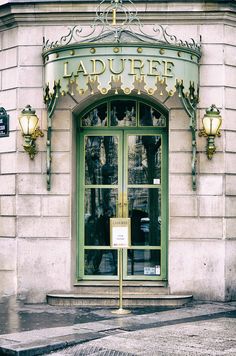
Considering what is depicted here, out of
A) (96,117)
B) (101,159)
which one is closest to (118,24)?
(96,117)

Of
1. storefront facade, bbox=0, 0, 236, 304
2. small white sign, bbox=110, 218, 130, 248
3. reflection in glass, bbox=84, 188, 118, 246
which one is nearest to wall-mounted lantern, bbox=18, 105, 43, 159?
storefront facade, bbox=0, 0, 236, 304

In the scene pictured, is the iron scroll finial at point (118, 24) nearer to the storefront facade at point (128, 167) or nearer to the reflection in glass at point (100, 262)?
the storefront facade at point (128, 167)

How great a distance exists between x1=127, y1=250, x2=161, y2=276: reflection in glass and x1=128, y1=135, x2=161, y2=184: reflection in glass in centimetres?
151

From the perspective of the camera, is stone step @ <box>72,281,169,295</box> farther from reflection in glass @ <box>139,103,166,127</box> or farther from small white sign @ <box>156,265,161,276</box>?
reflection in glass @ <box>139,103,166,127</box>

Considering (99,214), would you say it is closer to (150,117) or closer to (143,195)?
(143,195)

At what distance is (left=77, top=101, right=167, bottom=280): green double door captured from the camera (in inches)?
575

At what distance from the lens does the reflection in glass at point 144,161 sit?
14672 millimetres

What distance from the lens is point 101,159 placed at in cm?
1474

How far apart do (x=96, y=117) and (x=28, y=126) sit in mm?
1670

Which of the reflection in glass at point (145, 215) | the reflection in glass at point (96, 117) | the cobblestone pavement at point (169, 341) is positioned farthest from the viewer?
the reflection in glass at point (96, 117)

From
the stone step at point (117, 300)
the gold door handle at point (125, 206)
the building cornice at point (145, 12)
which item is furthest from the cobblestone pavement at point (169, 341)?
the building cornice at point (145, 12)

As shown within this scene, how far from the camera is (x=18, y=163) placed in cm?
1423

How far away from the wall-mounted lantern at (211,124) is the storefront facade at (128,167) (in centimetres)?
11

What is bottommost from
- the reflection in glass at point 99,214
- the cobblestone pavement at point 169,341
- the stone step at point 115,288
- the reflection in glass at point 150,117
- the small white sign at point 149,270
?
the cobblestone pavement at point 169,341
